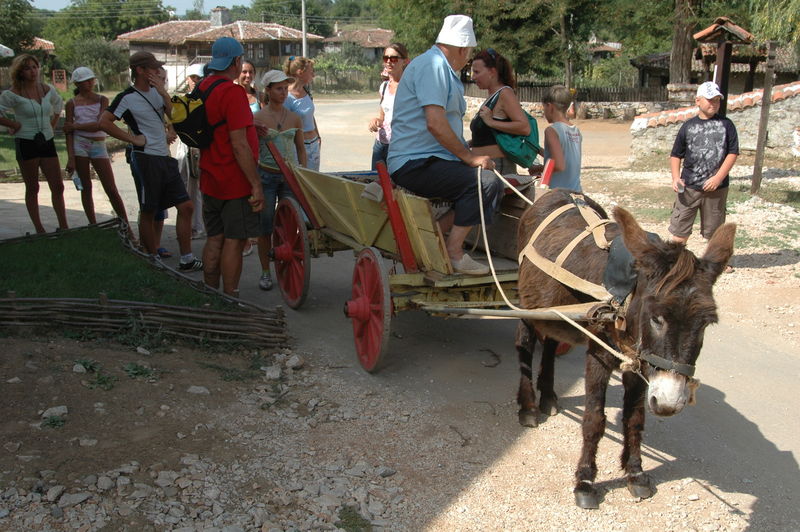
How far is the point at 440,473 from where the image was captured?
3.89m

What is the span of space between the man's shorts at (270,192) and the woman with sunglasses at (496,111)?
A: 6.75 ft

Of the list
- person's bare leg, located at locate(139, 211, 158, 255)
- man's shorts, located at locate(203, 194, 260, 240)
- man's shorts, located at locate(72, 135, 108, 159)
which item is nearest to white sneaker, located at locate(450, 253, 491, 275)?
man's shorts, located at locate(203, 194, 260, 240)

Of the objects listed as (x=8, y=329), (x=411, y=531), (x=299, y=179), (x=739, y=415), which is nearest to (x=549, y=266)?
(x=411, y=531)

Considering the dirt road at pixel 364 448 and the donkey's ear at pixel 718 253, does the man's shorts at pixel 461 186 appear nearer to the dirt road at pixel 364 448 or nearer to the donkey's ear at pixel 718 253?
the dirt road at pixel 364 448

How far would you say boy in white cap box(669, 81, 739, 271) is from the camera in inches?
285

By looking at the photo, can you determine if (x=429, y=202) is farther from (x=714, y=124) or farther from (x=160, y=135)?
(x=714, y=124)

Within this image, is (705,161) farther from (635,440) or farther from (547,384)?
(635,440)

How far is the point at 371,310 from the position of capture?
5031 mm

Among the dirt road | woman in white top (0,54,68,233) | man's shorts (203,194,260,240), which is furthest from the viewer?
woman in white top (0,54,68,233)

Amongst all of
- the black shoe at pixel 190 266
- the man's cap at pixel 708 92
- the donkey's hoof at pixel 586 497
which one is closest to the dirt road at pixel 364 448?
the donkey's hoof at pixel 586 497

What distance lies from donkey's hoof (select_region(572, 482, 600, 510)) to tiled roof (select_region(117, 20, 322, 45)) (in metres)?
54.7

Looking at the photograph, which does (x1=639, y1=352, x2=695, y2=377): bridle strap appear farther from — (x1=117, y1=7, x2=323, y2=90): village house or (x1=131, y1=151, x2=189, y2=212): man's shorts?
(x1=117, y1=7, x2=323, y2=90): village house

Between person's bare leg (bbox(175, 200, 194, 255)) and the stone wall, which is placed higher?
the stone wall

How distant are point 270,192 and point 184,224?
3.18ft
